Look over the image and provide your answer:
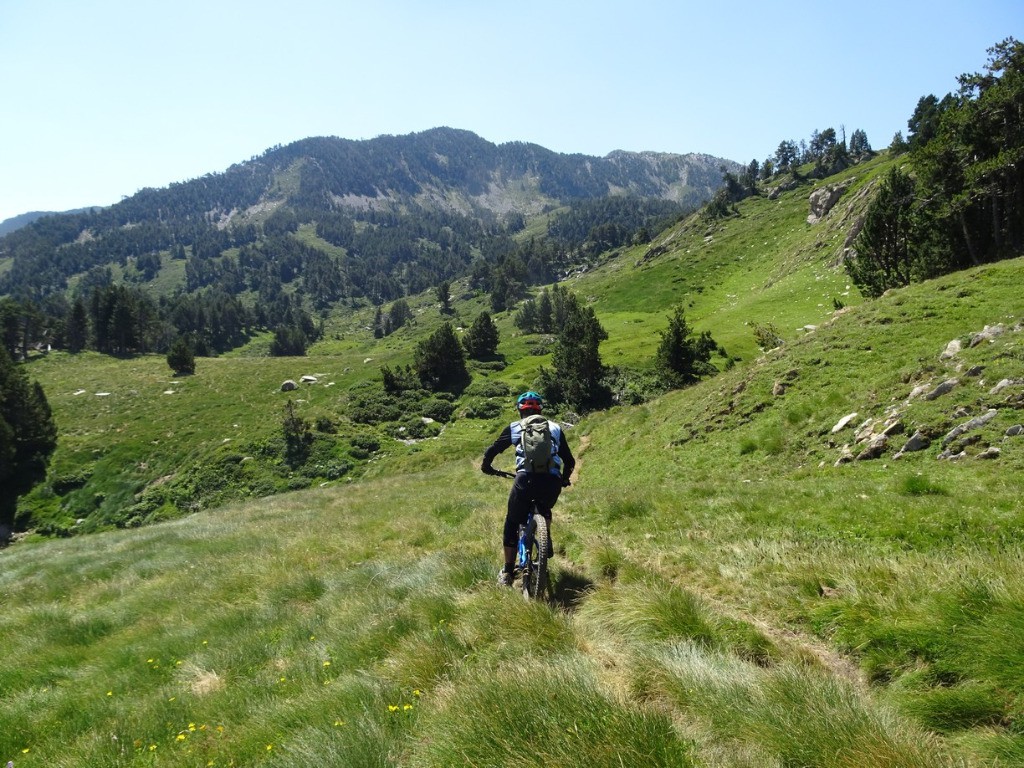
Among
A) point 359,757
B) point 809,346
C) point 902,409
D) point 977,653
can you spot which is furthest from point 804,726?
point 809,346

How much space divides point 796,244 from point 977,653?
99389 millimetres

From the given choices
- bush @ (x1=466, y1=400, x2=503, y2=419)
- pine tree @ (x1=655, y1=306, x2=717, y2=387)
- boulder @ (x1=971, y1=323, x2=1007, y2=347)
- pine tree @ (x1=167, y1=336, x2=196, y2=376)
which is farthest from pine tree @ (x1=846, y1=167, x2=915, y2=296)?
pine tree @ (x1=167, y1=336, x2=196, y2=376)

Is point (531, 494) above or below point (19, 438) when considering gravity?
A: above

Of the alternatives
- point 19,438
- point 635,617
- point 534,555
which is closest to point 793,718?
point 635,617

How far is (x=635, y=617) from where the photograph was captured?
562 centimetres

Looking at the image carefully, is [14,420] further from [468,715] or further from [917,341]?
[917,341]

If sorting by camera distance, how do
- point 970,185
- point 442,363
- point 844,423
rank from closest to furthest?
point 844,423 → point 970,185 → point 442,363

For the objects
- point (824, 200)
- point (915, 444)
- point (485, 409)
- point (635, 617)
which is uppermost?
point (824, 200)

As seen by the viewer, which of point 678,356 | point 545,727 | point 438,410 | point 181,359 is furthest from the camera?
point 181,359

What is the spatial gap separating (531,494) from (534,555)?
863 millimetres

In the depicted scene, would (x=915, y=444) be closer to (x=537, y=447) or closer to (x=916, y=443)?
(x=916, y=443)

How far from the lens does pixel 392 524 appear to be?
44.5 feet

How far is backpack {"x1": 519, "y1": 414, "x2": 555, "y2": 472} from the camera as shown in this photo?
7.16m

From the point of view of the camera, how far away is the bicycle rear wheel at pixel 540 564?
6801 millimetres
